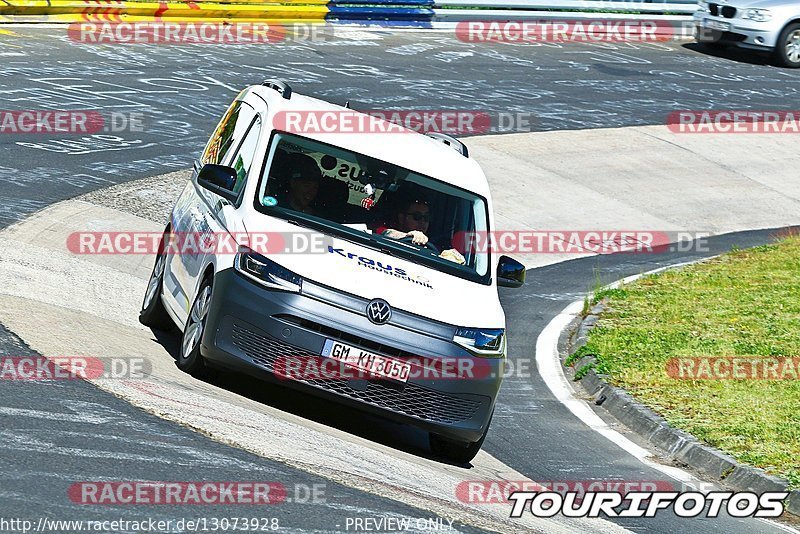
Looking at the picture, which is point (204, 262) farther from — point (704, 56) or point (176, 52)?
point (704, 56)

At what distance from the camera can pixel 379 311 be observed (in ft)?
26.6

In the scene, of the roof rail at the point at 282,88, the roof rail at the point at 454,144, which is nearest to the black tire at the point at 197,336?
the roof rail at the point at 282,88

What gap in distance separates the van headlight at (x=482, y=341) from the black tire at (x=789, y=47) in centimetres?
2075

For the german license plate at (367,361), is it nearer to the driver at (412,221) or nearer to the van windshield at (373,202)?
the van windshield at (373,202)

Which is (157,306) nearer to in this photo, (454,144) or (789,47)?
(454,144)

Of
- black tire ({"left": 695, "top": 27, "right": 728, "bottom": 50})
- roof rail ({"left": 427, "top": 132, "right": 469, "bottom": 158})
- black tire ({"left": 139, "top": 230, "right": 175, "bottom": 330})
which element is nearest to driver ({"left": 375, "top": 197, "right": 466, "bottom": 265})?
roof rail ({"left": 427, "top": 132, "right": 469, "bottom": 158})

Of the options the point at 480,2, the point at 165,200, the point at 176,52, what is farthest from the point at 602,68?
the point at 165,200

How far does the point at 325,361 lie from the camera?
26.4 feet

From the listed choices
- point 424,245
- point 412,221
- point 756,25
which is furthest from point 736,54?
point 424,245

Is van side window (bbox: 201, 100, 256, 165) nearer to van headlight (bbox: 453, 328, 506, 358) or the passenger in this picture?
the passenger

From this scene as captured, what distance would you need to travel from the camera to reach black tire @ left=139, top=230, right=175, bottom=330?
10016 mm

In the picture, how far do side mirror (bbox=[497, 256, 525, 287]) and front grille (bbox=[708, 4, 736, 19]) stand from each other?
19.1 metres

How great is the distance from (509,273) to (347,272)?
57.7 inches

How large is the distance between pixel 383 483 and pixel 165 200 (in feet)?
26.7
